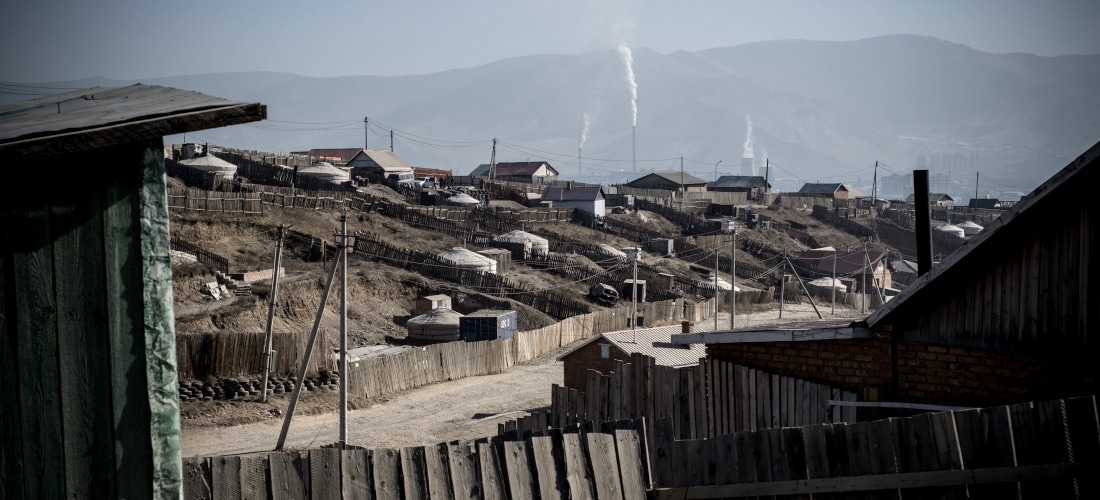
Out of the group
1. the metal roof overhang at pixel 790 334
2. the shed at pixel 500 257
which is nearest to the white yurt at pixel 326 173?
the shed at pixel 500 257

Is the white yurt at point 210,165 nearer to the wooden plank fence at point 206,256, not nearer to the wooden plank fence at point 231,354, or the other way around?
the wooden plank fence at point 206,256

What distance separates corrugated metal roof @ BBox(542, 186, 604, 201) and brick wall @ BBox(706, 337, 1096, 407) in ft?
260

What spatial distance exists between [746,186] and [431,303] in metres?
86.0

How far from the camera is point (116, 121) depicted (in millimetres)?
3412

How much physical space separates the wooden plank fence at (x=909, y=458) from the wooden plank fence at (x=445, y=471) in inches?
18.2

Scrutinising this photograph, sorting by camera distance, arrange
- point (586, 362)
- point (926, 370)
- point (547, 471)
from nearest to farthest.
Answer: point (547, 471) < point (926, 370) < point (586, 362)

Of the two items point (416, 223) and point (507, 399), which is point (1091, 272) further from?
point (416, 223)

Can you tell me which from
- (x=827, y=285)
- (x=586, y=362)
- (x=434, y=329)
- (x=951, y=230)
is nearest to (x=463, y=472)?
(x=586, y=362)

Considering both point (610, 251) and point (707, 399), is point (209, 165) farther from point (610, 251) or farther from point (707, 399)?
point (707, 399)

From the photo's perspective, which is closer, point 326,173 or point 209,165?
point 209,165

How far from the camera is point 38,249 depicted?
3389 millimetres

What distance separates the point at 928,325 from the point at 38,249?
28.9 ft

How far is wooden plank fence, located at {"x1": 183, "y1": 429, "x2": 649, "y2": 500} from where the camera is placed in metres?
4.79

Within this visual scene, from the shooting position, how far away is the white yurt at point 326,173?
84075 mm
